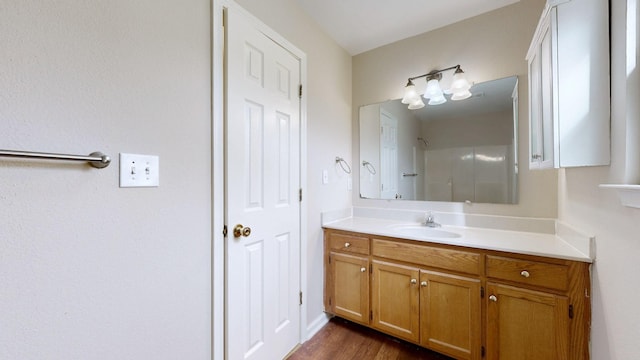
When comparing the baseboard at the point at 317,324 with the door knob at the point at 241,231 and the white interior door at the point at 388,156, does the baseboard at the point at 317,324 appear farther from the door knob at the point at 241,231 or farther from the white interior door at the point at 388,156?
the white interior door at the point at 388,156

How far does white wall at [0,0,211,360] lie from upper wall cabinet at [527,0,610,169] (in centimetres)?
158

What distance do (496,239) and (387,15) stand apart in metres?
1.78

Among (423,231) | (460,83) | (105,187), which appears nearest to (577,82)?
(460,83)

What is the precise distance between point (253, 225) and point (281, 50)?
1134 mm

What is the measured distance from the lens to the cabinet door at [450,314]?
1.46 metres

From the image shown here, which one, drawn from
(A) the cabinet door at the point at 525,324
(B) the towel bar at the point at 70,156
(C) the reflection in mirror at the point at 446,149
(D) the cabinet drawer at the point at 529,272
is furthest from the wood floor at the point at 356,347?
(B) the towel bar at the point at 70,156

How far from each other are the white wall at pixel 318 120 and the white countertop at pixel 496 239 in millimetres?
241

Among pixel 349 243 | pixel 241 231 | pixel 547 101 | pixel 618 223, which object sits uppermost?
pixel 547 101

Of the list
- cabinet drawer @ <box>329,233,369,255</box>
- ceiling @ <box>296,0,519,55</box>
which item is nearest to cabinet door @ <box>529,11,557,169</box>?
ceiling @ <box>296,0,519,55</box>

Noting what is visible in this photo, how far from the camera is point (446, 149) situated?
206cm

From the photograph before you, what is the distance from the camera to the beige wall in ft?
5.62

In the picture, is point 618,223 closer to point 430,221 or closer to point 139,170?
point 430,221

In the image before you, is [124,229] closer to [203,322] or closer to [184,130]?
[184,130]

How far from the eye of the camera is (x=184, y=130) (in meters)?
1.07
